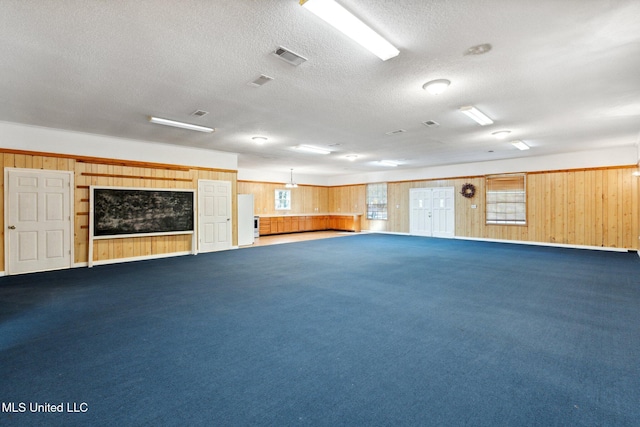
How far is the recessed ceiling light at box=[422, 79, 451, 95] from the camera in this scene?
12.5 ft

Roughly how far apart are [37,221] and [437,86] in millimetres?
7640

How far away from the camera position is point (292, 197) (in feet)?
47.0

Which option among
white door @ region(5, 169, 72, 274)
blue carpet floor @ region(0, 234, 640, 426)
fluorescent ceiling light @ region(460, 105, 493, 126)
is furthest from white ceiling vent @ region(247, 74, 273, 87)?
white door @ region(5, 169, 72, 274)

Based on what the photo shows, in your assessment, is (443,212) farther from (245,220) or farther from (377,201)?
(245,220)

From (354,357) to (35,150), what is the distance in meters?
7.29

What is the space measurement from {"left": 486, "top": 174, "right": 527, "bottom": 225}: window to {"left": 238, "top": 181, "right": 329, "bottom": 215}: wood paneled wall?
7.87m

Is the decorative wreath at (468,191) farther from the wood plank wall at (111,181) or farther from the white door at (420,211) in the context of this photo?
the wood plank wall at (111,181)

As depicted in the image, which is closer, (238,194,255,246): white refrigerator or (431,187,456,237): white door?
(238,194,255,246): white refrigerator

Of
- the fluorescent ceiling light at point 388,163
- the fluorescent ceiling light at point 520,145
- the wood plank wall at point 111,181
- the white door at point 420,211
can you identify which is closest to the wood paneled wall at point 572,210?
the white door at point 420,211

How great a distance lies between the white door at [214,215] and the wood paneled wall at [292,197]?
3413 mm

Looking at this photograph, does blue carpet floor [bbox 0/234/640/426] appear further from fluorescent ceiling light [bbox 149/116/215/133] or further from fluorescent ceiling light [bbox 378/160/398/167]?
fluorescent ceiling light [bbox 378/160/398/167]

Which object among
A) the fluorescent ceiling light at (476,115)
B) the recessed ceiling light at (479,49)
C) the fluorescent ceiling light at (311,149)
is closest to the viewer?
the recessed ceiling light at (479,49)

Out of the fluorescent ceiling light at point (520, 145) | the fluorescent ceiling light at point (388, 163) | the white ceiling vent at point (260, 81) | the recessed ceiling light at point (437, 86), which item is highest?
the fluorescent ceiling light at point (388, 163)

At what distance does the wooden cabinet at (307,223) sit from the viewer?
1303 cm
